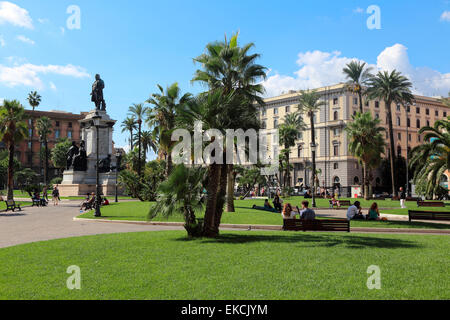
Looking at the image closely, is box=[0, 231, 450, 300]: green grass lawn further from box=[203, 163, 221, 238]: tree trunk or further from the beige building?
the beige building

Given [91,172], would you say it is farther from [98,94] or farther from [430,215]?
[430,215]

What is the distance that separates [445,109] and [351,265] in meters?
99.9

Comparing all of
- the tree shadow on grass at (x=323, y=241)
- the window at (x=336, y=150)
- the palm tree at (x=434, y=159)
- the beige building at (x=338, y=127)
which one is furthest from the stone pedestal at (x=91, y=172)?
the window at (x=336, y=150)

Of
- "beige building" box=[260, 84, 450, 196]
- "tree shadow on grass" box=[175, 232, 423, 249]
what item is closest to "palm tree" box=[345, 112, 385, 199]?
"beige building" box=[260, 84, 450, 196]

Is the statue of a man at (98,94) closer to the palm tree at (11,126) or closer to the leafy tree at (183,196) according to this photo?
the palm tree at (11,126)

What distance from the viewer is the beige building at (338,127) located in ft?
266

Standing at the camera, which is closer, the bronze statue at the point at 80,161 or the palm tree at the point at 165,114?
the palm tree at the point at 165,114

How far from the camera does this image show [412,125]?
8950 cm

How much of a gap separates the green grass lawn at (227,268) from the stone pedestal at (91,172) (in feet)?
124

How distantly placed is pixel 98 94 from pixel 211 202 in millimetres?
41019

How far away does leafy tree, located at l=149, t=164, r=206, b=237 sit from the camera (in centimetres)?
1266

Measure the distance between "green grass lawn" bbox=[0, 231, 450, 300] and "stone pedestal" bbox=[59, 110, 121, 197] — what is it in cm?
3775
